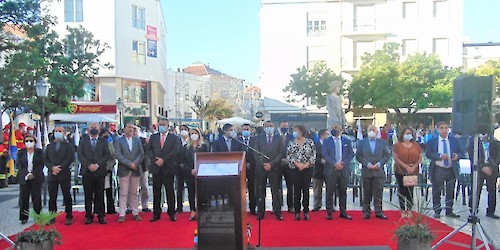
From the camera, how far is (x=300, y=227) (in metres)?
8.05

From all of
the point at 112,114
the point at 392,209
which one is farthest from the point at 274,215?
the point at 112,114

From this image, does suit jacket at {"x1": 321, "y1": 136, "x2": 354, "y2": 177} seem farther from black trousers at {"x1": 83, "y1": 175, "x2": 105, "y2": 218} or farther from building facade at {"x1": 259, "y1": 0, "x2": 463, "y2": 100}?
building facade at {"x1": 259, "y1": 0, "x2": 463, "y2": 100}

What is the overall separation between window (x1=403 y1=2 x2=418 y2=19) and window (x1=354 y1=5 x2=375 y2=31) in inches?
96.9

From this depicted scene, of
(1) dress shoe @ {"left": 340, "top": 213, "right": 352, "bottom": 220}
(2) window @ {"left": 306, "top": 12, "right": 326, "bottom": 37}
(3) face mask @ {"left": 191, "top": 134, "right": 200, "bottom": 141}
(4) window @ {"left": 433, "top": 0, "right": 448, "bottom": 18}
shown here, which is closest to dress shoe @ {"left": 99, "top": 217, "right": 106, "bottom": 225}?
(3) face mask @ {"left": 191, "top": 134, "right": 200, "bottom": 141}

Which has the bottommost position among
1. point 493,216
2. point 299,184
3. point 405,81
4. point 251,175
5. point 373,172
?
point 493,216

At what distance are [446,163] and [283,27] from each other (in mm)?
30914

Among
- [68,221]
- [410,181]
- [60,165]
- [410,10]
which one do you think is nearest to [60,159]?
[60,165]

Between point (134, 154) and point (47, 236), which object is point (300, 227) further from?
point (47, 236)

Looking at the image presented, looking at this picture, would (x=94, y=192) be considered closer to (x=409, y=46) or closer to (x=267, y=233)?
(x=267, y=233)

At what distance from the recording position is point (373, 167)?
8.57 m

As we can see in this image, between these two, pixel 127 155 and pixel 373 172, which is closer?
pixel 373 172

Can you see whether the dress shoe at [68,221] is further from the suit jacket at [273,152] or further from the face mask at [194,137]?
the suit jacket at [273,152]

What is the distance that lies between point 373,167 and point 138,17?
32.3 m

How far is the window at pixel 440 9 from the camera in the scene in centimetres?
3600
